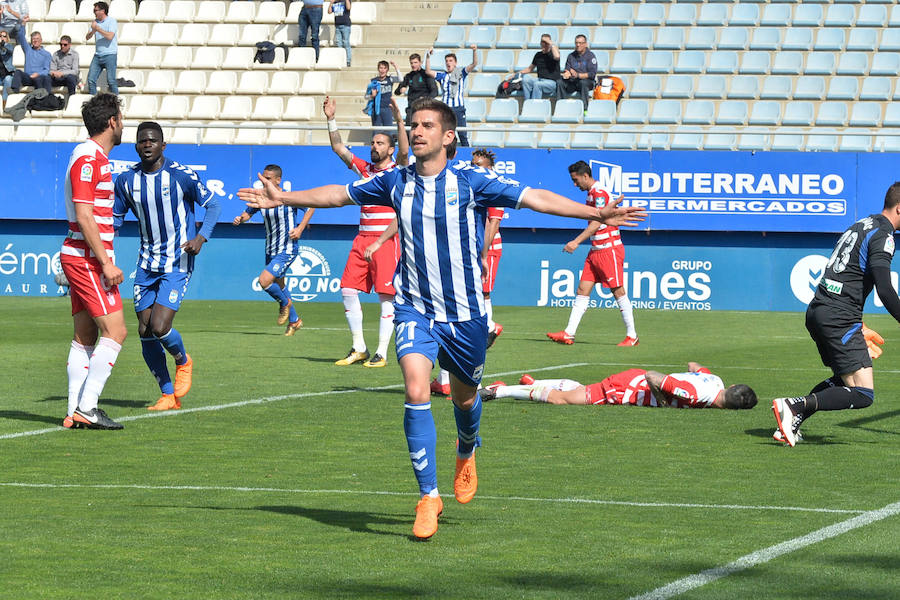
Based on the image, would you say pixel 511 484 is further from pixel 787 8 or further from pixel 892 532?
pixel 787 8

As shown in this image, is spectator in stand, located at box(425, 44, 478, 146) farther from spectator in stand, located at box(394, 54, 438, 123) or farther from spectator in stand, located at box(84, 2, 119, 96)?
spectator in stand, located at box(84, 2, 119, 96)

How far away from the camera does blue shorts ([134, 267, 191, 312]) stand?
11.1m

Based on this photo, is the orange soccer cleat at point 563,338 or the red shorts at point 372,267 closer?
the red shorts at point 372,267

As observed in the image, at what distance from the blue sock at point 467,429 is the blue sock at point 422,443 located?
1.53ft

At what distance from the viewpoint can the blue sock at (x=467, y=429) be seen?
722 cm

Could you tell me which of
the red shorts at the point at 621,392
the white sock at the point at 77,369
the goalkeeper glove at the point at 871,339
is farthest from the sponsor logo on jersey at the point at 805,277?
the white sock at the point at 77,369

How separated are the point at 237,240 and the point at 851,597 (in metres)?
21.6

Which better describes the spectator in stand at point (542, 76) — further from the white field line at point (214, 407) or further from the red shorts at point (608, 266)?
the white field line at point (214, 407)

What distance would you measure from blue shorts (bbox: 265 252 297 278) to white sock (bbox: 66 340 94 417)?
8.60m

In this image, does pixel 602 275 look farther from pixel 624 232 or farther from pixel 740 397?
pixel 740 397

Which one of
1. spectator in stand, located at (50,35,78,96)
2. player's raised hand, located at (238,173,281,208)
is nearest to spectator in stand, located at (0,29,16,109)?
spectator in stand, located at (50,35,78,96)

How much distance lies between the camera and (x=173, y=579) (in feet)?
18.8

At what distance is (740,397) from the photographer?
11.5 m

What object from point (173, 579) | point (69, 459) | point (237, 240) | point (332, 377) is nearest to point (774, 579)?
point (173, 579)
